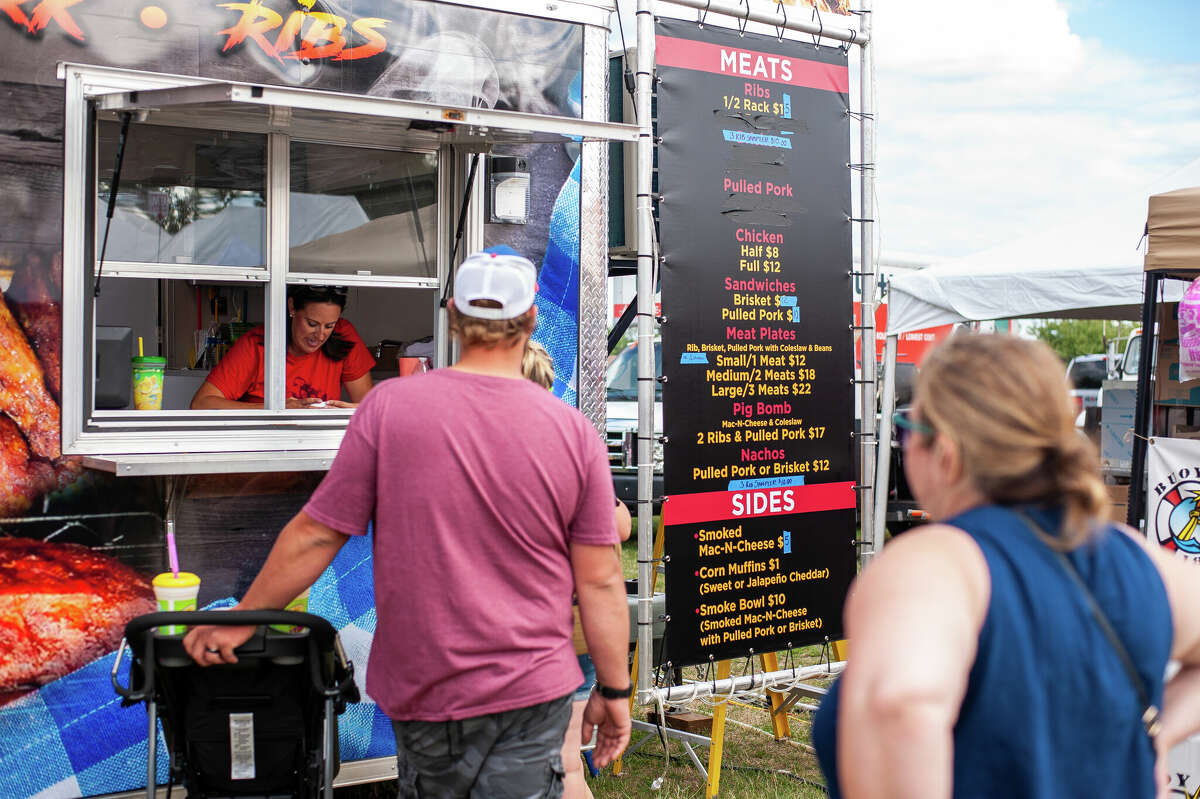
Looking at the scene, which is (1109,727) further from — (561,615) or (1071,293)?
(1071,293)

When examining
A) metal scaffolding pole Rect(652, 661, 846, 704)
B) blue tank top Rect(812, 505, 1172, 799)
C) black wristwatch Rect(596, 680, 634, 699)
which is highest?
blue tank top Rect(812, 505, 1172, 799)

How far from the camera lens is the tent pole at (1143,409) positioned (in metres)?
5.16

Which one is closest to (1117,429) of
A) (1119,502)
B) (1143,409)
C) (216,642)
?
(1119,502)

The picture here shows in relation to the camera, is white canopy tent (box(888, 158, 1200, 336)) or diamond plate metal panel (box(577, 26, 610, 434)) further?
white canopy tent (box(888, 158, 1200, 336))

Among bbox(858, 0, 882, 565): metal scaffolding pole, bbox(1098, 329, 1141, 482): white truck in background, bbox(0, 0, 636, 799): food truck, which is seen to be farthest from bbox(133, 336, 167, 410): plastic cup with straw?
bbox(1098, 329, 1141, 482): white truck in background

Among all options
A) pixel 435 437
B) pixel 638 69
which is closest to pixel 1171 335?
pixel 638 69

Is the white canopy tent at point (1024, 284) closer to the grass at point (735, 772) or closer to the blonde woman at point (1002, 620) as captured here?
the grass at point (735, 772)

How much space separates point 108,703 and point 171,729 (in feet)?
3.66

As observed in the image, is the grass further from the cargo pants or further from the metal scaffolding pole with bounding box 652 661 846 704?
the cargo pants

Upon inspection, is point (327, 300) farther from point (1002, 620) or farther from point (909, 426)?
point (1002, 620)

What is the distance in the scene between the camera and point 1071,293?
25.4ft

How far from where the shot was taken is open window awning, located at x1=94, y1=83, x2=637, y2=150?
320 centimetres

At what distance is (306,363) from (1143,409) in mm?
3776

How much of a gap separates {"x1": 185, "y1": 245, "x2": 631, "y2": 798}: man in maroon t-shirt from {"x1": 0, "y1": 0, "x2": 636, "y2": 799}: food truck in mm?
1212
